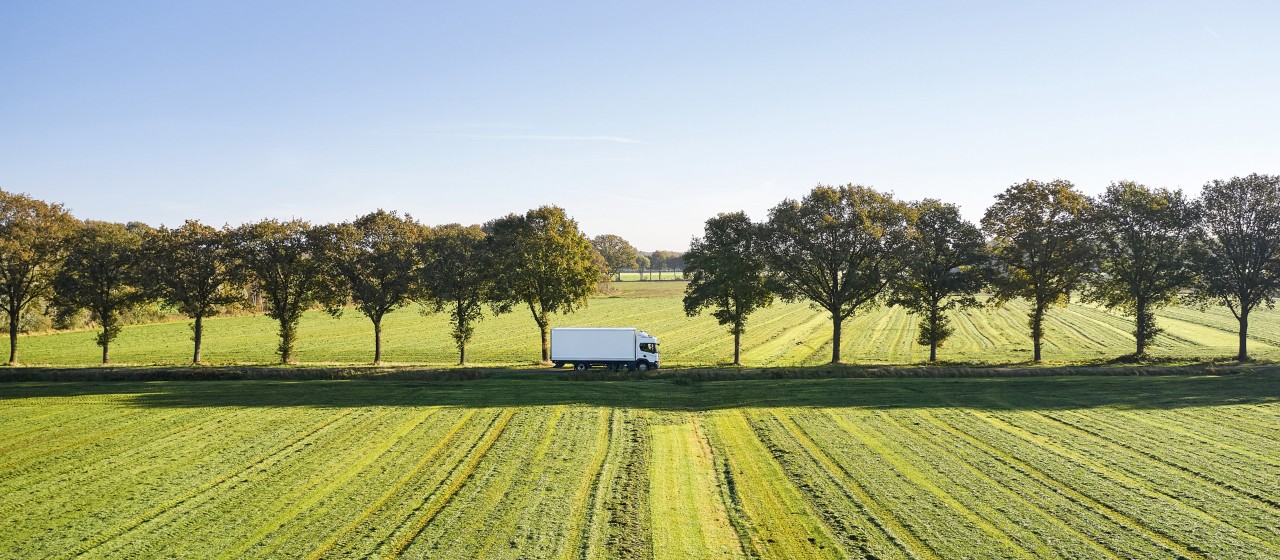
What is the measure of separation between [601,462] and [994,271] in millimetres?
47141

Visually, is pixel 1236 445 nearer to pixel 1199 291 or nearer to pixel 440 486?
pixel 440 486

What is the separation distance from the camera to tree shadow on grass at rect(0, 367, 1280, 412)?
36500mm

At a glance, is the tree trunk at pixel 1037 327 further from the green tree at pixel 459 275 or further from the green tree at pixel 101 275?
the green tree at pixel 101 275

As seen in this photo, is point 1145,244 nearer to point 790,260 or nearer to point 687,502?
point 790,260

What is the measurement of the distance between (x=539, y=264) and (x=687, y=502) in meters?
42.2

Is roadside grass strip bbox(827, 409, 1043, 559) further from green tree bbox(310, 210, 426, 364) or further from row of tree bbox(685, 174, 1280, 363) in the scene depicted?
green tree bbox(310, 210, 426, 364)

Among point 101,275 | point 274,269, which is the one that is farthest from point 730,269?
point 101,275

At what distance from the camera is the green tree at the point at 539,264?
2365 inches

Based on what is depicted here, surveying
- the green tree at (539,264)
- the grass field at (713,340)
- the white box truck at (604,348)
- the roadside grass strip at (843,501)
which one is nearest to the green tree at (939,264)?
the grass field at (713,340)

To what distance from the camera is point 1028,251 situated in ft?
189

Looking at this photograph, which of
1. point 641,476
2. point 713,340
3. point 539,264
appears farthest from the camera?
point 713,340

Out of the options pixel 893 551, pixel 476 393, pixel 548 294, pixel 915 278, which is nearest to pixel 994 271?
pixel 915 278

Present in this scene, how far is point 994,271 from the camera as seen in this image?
58375 mm

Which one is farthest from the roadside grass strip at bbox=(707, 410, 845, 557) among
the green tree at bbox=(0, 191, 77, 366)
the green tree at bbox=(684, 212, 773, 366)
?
the green tree at bbox=(0, 191, 77, 366)
